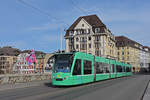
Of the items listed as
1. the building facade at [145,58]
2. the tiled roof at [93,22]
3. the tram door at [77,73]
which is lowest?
the tram door at [77,73]

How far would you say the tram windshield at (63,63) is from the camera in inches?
679

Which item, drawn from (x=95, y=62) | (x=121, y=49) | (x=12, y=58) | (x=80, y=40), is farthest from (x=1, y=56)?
(x=95, y=62)

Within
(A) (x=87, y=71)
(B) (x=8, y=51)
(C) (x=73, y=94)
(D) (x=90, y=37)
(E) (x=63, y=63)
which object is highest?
(D) (x=90, y=37)

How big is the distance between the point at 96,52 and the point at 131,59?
44.1 meters

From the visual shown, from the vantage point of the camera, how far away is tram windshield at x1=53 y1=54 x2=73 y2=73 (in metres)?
17.2

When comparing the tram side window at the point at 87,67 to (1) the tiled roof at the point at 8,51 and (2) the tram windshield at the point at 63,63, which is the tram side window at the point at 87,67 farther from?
(1) the tiled roof at the point at 8,51

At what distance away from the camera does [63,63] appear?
17.6 m

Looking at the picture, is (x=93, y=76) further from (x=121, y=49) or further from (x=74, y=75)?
(x=121, y=49)

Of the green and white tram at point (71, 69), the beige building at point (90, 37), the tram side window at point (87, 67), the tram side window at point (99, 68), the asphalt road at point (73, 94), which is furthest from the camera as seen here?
the beige building at point (90, 37)

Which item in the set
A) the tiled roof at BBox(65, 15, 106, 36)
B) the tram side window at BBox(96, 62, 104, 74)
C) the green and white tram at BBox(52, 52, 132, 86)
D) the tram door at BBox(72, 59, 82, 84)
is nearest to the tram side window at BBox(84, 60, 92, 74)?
the green and white tram at BBox(52, 52, 132, 86)

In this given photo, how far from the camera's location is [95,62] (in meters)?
23.5

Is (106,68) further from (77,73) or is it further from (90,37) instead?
(90,37)

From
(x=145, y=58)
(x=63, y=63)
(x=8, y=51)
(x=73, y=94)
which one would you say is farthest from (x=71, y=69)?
(x=145, y=58)

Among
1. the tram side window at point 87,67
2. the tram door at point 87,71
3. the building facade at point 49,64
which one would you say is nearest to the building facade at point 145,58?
the building facade at point 49,64
